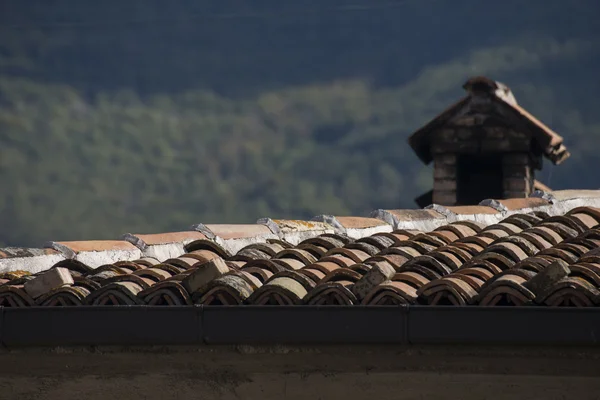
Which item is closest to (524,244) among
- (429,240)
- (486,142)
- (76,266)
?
(429,240)

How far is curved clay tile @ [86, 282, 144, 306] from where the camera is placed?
21.1 ft

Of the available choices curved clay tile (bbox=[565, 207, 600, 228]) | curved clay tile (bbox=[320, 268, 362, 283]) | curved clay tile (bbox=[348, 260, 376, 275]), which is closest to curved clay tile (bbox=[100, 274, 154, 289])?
curved clay tile (bbox=[320, 268, 362, 283])

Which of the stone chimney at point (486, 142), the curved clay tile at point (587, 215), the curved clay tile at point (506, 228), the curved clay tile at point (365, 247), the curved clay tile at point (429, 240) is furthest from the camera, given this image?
the stone chimney at point (486, 142)

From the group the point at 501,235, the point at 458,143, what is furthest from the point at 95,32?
the point at 501,235

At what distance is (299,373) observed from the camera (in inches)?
239

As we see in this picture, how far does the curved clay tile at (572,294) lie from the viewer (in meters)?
5.48

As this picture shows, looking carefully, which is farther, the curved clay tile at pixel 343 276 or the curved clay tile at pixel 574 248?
the curved clay tile at pixel 574 248

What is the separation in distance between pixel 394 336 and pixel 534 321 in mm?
706

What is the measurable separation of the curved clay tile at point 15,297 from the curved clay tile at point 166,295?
2.33 feet

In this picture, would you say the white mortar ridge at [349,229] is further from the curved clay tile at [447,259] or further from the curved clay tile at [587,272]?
the curved clay tile at [587,272]

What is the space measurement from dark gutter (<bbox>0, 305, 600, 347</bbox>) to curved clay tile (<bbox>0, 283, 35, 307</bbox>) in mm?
283

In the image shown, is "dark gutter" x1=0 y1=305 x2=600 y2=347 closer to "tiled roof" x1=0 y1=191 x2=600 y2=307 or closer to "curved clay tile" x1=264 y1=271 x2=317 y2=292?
"tiled roof" x1=0 y1=191 x2=600 y2=307

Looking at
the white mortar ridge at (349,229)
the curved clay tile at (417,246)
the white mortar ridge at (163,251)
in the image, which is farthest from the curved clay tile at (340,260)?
the white mortar ridge at (349,229)

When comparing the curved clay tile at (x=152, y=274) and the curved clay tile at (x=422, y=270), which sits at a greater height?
the curved clay tile at (x=422, y=270)
